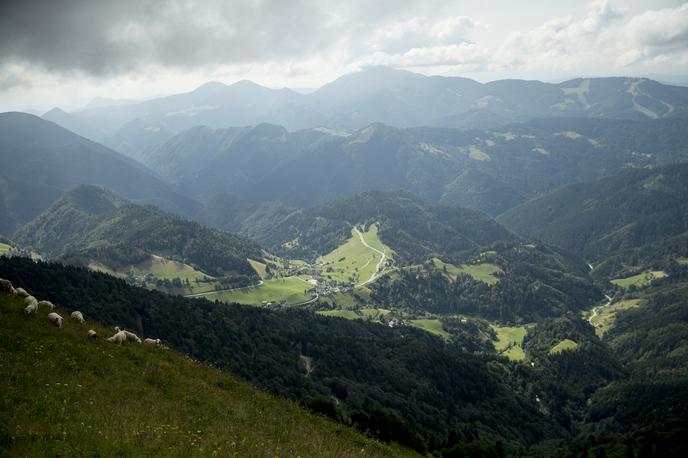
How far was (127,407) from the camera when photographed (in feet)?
90.2

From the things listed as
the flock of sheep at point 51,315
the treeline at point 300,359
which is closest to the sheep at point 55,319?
the flock of sheep at point 51,315

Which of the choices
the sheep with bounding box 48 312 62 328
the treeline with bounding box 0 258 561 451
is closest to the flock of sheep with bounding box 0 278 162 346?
the sheep with bounding box 48 312 62 328

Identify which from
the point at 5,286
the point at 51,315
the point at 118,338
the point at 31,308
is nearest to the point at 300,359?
the point at 5,286

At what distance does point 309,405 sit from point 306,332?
496ft

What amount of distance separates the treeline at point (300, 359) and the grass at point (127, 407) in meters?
101

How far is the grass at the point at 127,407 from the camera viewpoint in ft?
74.5

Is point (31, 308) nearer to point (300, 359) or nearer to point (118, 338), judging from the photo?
point (118, 338)

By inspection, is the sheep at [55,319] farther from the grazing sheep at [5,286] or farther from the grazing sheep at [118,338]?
the grazing sheep at [5,286]

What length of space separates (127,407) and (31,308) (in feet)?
49.9

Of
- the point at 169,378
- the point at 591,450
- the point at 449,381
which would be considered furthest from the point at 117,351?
the point at 449,381

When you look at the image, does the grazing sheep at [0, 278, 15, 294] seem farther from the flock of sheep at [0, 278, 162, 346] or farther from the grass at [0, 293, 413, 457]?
the grass at [0, 293, 413, 457]

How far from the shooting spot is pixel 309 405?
48500mm

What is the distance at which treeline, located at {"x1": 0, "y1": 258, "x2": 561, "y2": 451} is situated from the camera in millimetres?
149250

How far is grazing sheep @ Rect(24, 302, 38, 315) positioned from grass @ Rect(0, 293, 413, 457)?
21.9 inches
